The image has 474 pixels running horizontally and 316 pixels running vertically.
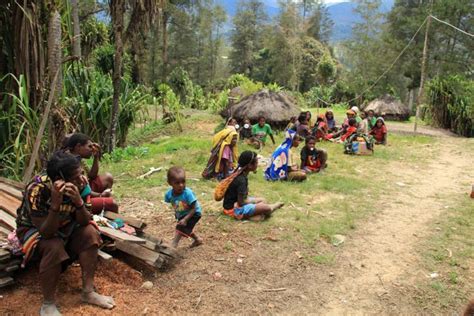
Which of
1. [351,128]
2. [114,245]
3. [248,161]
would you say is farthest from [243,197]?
[351,128]

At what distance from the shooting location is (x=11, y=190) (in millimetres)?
4285

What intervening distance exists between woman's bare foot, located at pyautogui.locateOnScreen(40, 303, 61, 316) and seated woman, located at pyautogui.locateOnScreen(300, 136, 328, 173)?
5563mm

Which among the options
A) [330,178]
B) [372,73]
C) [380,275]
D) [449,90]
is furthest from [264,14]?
[380,275]

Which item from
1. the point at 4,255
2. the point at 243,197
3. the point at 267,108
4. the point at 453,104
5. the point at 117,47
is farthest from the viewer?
the point at 453,104

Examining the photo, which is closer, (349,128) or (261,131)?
(261,131)

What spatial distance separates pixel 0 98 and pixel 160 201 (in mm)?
2667

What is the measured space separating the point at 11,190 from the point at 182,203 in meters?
1.69

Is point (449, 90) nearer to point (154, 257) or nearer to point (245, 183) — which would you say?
point (245, 183)

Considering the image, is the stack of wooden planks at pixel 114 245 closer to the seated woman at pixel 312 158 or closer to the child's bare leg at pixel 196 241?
the child's bare leg at pixel 196 241

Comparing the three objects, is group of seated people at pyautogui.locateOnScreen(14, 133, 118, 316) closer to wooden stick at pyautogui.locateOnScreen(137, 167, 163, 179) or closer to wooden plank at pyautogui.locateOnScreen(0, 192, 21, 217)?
wooden plank at pyautogui.locateOnScreen(0, 192, 21, 217)

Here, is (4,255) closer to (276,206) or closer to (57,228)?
(57,228)

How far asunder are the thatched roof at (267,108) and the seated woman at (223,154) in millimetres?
4890

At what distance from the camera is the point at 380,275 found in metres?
4.15

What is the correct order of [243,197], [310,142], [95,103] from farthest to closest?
[95,103]
[310,142]
[243,197]
